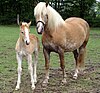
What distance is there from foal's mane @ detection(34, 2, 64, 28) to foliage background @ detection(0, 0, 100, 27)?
97.4 ft

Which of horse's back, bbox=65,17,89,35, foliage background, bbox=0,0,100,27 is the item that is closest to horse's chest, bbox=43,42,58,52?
horse's back, bbox=65,17,89,35

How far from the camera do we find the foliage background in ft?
120

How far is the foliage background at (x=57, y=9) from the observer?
120 feet

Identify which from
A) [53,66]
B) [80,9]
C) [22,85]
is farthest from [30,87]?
[80,9]

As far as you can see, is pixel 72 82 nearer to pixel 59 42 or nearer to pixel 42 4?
pixel 59 42

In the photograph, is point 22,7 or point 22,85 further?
point 22,7

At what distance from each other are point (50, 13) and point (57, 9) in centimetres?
3172

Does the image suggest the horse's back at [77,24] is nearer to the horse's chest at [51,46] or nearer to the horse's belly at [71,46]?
the horse's belly at [71,46]

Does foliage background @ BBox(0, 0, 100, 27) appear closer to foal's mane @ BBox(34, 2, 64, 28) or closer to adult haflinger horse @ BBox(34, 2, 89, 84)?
adult haflinger horse @ BBox(34, 2, 89, 84)

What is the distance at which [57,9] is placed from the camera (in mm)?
37750

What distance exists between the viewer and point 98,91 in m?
6.00

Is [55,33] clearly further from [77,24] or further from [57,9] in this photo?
[57,9]

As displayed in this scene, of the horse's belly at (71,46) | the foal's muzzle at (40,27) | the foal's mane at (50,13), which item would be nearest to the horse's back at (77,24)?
the horse's belly at (71,46)

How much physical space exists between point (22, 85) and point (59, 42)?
131 cm
